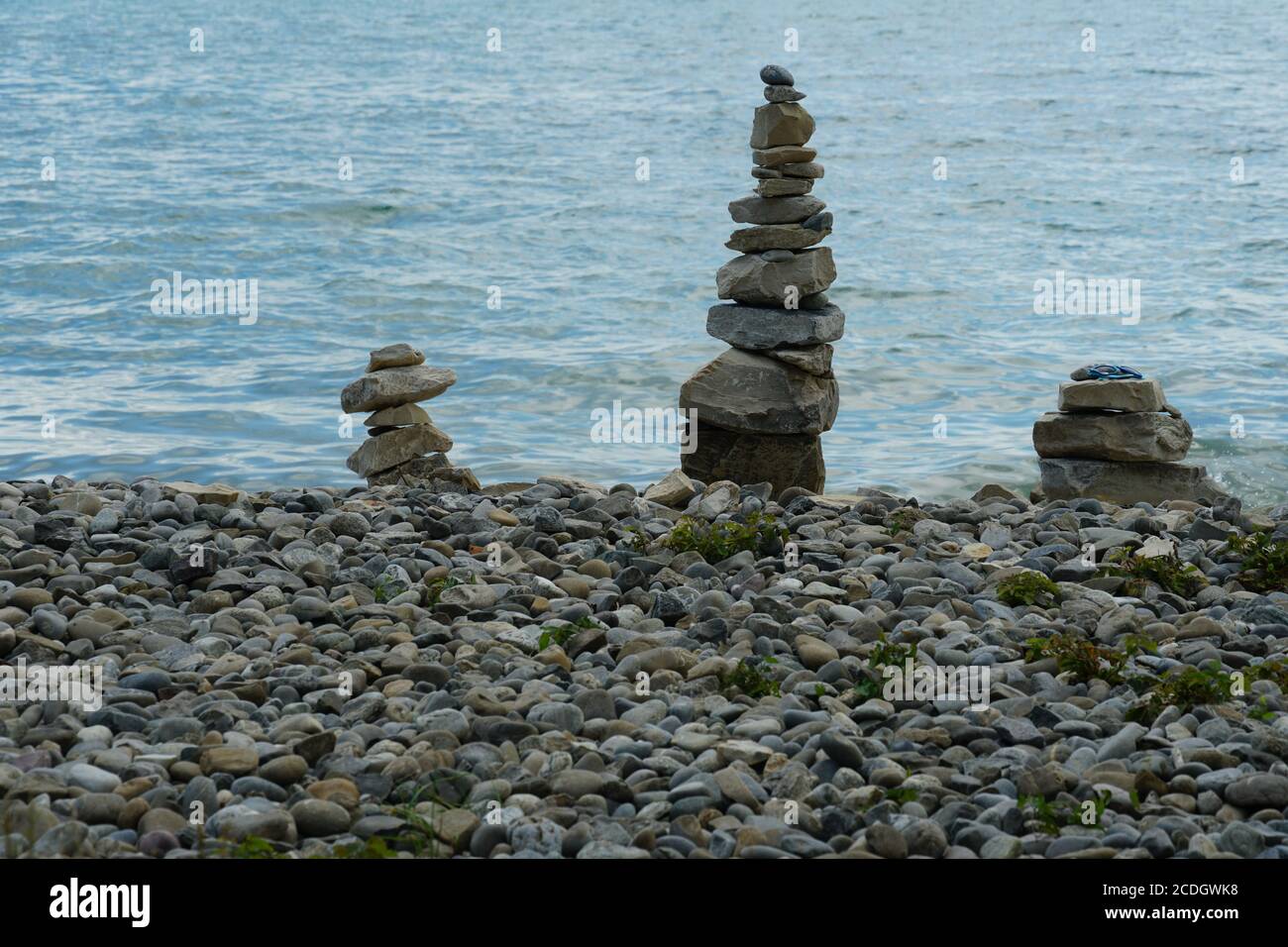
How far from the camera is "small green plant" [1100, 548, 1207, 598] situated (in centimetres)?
591

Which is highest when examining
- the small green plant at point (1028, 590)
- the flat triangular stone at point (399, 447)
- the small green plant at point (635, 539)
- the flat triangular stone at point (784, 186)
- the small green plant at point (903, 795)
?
the flat triangular stone at point (784, 186)

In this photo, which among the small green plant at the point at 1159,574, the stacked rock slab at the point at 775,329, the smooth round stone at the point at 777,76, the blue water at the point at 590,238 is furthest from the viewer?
the blue water at the point at 590,238

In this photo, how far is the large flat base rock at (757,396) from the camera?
818 cm

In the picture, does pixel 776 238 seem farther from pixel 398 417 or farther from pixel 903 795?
pixel 903 795

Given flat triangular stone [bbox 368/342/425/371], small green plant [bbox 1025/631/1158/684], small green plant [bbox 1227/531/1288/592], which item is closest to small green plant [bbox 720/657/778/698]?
small green plant [bbox 1025/631/1158/684]

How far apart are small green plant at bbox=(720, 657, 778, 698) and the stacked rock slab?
3.42m

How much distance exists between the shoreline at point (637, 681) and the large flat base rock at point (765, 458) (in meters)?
1.04

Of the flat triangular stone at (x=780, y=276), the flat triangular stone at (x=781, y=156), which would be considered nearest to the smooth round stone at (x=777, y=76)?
the flat triangular stone at (x=781, y=156)

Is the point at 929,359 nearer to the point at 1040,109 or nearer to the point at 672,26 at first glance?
the point at 1040,109

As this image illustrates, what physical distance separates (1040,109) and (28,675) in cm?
2652

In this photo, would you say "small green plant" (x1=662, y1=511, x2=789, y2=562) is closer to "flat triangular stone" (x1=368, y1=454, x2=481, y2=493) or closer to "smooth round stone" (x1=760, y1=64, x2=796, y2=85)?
"flat triangular stone" (x1=368, y1=454, x2=481, y2=493)

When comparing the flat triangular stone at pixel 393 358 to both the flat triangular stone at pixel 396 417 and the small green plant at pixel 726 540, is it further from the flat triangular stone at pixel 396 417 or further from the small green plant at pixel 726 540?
the small green plant at pixel 726 540
